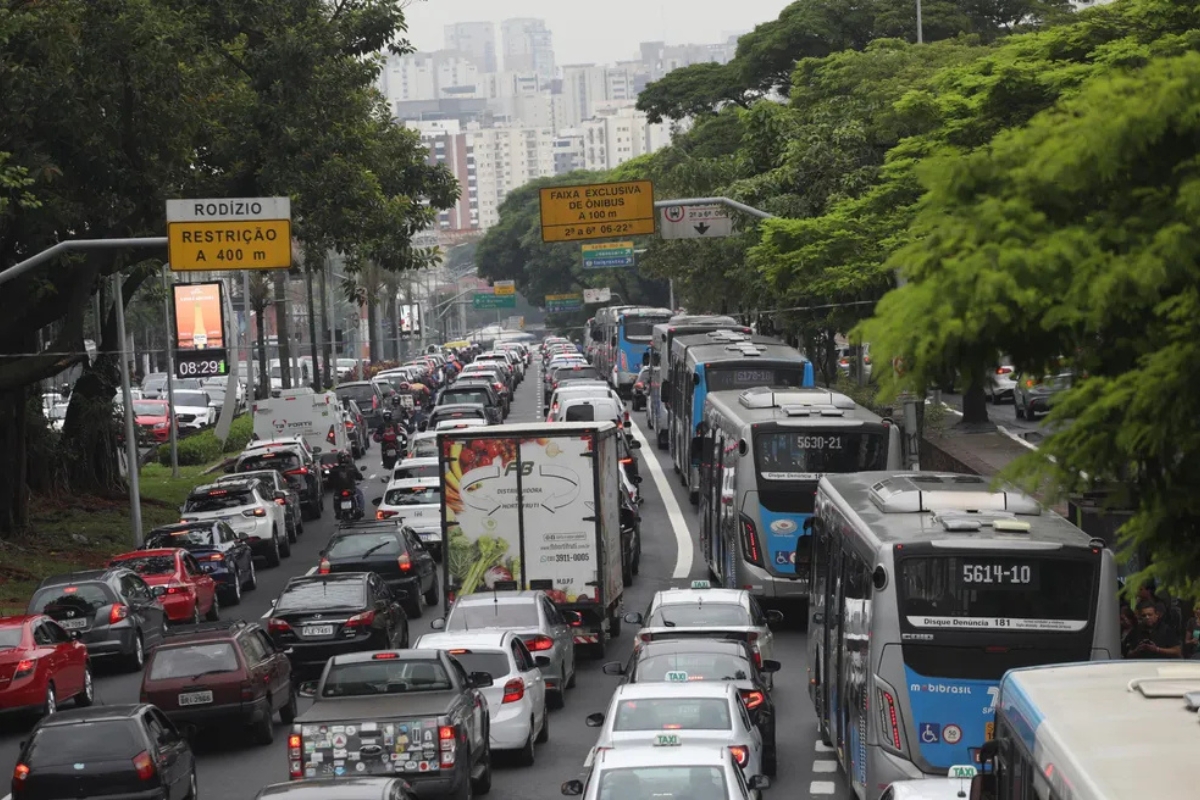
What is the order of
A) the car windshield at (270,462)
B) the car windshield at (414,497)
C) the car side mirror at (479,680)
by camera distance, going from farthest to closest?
the car windshield at (270,462) < the car windshield at (414,497) < the car side mirror at (479,680)

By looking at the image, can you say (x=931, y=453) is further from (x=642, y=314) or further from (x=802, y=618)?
(x=642, y=314)

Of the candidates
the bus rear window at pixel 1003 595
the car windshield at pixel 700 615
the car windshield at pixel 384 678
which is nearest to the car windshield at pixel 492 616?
the car windshield at pixel 700 615

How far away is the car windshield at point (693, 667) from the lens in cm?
1892

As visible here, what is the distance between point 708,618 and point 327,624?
5.37m

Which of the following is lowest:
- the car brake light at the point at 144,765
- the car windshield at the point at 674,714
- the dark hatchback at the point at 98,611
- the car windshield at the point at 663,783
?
the dark hatchback at the point at 98,611

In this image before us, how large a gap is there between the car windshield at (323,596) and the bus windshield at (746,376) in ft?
53.3

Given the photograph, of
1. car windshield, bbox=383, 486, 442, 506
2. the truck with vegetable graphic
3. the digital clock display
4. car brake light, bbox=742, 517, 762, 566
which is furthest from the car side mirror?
the digital clock display

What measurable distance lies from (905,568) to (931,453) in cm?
2758

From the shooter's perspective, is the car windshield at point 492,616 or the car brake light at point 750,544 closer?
the car windshield at point 492,616

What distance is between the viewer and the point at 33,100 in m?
34.0

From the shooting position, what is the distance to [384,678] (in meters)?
17.6

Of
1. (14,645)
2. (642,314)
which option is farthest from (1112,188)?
(642,314)

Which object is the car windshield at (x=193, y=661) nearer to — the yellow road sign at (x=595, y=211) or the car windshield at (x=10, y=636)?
the car windshield at (x=10, y=636)

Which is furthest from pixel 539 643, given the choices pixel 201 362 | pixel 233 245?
pixel 201 362
